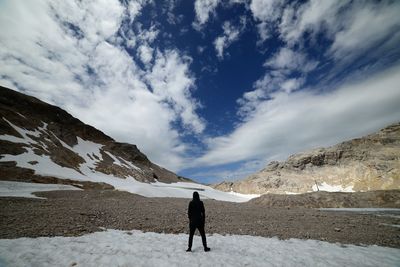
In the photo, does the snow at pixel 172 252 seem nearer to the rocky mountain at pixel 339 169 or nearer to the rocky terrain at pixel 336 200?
the rocky terrain at pixel 336 200

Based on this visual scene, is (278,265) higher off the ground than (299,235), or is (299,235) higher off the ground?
(299,235)

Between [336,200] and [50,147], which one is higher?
[50,147]

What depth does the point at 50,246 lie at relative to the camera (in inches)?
375

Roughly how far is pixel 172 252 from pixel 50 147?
67823mm

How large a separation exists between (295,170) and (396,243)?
137441mm

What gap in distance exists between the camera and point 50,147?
211ft

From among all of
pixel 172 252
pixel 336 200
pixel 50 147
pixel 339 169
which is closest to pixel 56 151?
pixel 50 147

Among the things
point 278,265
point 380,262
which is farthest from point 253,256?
point 380,262

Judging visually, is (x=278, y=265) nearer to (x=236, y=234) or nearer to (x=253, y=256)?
(x=253, y=256)

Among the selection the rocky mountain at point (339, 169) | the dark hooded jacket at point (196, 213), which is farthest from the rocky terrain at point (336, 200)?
the rocky mountain at point (339, 169)

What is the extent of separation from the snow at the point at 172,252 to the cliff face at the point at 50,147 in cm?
3839

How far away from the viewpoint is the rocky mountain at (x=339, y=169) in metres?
111

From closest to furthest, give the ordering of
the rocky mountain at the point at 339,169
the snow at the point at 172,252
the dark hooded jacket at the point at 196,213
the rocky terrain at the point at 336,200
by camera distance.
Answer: the snow at the point at 172,252 < the dark hooded jacket at the point at 196,213 < the rocky terrain at the point at 336,200 < the rocky mountain at the point at 339,169

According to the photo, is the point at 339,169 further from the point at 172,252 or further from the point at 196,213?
the point at 172,252
